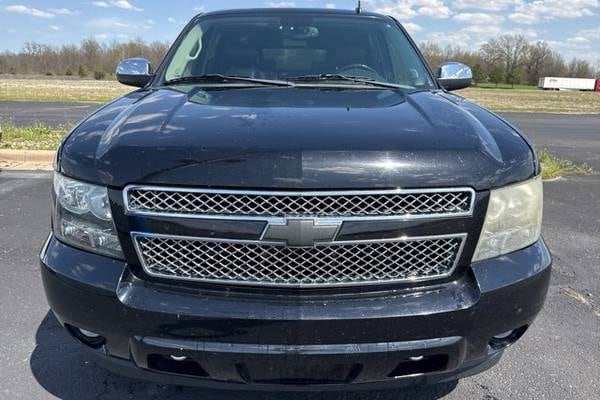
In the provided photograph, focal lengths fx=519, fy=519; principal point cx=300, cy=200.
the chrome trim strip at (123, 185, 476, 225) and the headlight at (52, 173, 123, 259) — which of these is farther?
the headlight at (52, 173, 123, 259)

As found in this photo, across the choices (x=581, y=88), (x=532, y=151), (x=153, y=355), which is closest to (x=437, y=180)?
(x=532, y=151)

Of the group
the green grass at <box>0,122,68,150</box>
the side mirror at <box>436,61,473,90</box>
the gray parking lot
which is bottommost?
the gray parking lot

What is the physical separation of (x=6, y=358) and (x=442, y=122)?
2.43 m

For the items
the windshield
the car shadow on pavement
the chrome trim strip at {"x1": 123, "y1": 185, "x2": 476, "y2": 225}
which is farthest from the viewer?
the windshield

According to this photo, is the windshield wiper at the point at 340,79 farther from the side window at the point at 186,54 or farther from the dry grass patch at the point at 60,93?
the dry grass patch at the point at 60,93

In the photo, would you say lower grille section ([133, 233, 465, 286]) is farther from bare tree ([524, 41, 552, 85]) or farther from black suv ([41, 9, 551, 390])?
bare tree ([524, 41, 552, 85])

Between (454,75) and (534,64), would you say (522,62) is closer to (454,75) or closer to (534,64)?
(534,64)

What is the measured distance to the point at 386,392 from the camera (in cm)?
243

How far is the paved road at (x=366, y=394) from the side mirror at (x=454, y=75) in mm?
1577

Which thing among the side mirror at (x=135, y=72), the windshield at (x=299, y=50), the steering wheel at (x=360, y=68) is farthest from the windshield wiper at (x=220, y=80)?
the side mirror at (x=135, y=72)

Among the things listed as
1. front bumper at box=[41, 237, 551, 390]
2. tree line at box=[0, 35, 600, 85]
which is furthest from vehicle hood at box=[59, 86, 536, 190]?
tree line at box=[0, 35, 600, 85]

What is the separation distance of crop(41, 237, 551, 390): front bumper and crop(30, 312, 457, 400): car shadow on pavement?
504 millimetres

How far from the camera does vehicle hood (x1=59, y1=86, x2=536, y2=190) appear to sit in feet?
5.74

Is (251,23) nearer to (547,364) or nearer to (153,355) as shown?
(153,355)
